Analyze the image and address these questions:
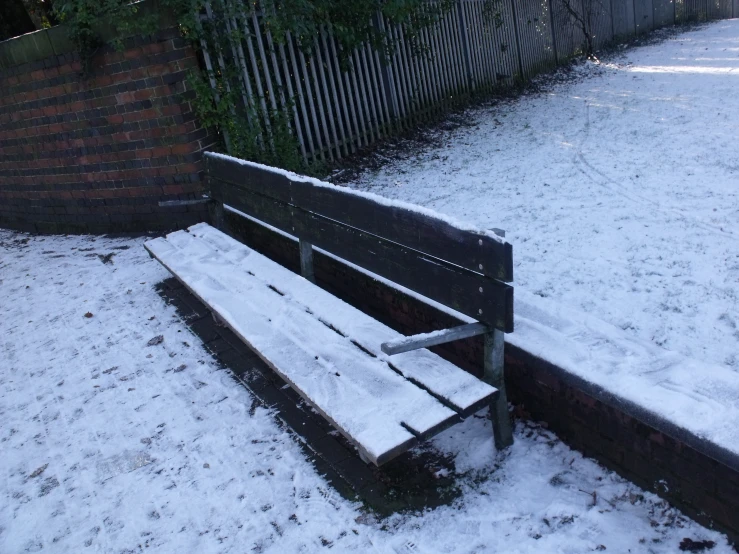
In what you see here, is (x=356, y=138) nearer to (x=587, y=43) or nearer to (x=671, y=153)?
(x=671, y=153)

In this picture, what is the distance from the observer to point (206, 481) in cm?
276

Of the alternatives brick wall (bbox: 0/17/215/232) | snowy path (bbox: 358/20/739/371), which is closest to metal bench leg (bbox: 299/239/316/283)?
snowy path (bbox: 358/20/739/371)

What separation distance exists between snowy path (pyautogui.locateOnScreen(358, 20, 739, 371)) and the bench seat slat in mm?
1187

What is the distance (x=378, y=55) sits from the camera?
24.9ft

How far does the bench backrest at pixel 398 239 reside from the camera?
2.40 metres

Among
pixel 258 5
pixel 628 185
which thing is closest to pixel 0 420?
pixel 258 5

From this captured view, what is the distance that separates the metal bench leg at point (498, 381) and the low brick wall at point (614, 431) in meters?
0.15

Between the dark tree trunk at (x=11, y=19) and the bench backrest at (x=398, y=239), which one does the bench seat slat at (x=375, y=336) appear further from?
the dark tree trunk at (x=11, y=19)

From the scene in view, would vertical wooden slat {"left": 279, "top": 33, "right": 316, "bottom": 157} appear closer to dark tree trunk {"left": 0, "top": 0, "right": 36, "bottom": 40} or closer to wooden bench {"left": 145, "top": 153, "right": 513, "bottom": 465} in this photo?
wooden bench {"left": 145, "top": 153, "right": 513, "bottom": 465}

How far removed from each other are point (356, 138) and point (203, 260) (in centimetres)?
366

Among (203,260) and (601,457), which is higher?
(203,260)

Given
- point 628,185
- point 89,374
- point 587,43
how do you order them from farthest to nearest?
point 587,43, point 628,185, point 89,374

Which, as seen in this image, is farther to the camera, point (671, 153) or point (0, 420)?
point (671, 153)

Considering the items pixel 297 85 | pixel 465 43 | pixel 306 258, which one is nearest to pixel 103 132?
pixel 297 85
